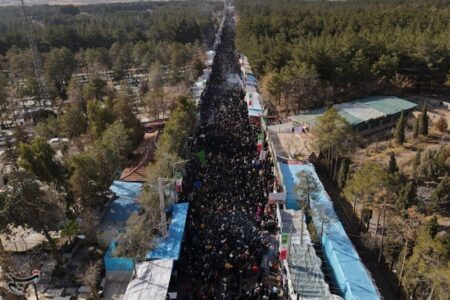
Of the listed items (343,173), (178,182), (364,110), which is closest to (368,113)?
(364,110)

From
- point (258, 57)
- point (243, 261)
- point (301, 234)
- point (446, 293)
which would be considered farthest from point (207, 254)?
point (258, 57)

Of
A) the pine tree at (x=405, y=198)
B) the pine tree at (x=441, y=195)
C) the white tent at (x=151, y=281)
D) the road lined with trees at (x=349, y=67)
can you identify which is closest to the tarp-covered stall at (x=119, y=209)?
the white tent at (x=151, y=281)

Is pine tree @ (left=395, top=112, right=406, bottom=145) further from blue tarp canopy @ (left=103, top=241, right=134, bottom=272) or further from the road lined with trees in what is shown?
blue tarp canopy @ (left=103, top=241, right=134, bottom=272)

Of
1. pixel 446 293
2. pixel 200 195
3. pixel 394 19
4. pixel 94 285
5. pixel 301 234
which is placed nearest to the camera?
pixel 446 293

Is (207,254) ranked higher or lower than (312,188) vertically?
lower

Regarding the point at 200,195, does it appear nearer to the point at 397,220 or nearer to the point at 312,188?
the point at 312,188

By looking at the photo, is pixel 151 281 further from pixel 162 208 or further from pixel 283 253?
pixel 283 253

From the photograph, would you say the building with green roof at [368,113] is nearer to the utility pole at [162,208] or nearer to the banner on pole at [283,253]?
the banner on pole at [283,253]
